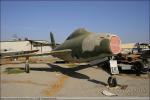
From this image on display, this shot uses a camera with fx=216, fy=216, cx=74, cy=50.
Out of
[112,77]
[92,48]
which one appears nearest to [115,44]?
[92,48]

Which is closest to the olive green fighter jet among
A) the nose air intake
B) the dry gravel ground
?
the nose air intake

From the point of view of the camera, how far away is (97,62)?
1310 cm

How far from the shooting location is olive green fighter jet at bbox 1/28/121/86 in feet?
40.9

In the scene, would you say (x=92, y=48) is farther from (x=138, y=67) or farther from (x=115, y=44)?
(x=138, y=67)

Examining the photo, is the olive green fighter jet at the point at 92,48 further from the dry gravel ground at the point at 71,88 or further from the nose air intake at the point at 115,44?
the dry gravel ground at the point at 71,88

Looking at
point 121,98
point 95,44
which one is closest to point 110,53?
point 95,44

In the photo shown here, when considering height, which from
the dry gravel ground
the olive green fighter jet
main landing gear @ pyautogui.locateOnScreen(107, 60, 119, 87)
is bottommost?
the dry gravel ground

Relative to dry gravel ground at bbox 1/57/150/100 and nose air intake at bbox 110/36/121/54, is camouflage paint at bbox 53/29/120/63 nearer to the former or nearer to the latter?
nose air intake at bbox 110/36/121/54

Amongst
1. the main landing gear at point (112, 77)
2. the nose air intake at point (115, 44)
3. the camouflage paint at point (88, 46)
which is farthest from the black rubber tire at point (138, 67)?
the main landing gear at point (112, 77)

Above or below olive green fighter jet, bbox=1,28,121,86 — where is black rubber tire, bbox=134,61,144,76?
below

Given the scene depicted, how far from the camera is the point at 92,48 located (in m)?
13.9

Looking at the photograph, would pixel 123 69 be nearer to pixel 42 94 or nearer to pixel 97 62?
pixel 97 62

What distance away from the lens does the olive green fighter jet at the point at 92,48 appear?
40.9ft

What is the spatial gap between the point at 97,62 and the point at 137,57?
5.63m
